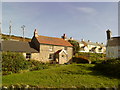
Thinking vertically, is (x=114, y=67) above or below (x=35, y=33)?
below

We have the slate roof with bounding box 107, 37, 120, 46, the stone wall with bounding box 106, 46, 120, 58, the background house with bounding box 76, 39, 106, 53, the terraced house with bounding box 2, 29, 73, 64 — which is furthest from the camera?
the background house with bounding box 76, 39, 106, 53

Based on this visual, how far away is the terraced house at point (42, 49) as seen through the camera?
91.1 feet

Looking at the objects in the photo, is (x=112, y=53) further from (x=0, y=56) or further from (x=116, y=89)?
(x=116, y=89)

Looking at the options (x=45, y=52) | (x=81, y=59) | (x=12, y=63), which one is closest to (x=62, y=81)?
(x=12, y=63)

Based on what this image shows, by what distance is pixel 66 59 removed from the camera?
33844 millimetres

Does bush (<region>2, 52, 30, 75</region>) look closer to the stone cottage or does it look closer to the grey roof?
the grey roof

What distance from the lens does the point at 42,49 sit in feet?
99.2

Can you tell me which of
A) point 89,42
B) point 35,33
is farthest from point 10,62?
point 89,42

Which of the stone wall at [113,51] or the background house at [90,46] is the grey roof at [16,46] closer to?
the stone wall at [113,51]

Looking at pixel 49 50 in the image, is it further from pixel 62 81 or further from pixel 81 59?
pixel 62 81

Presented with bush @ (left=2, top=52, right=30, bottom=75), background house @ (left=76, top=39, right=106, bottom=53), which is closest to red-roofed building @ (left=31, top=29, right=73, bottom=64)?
bush @ (left=2, top=52, right=30, bottom=75)

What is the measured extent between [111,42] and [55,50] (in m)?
23.5

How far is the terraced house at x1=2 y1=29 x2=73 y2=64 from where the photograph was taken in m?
27.8

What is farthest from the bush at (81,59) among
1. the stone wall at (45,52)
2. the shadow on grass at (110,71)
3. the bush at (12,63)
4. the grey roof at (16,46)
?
the bush at (12,63)
